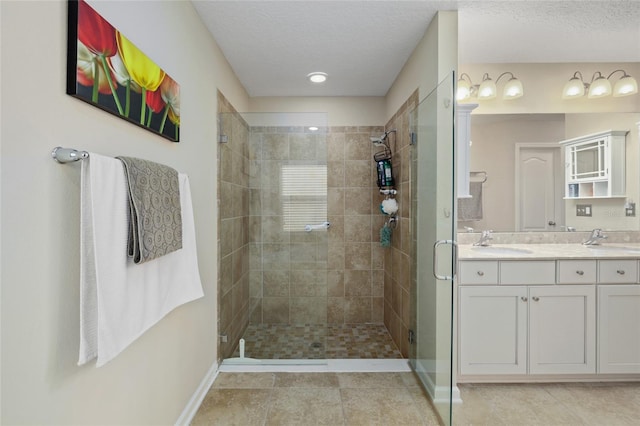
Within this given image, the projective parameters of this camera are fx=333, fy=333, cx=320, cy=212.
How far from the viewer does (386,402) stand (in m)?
2.09

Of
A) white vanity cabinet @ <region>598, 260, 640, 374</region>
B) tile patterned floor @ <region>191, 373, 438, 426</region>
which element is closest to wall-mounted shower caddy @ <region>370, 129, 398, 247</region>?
tile patterned floor @ <region>191, 373, 438, 426</region>

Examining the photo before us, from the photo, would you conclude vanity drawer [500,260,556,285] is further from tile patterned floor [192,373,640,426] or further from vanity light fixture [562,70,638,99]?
vanity light fixture [562,70,638,99]

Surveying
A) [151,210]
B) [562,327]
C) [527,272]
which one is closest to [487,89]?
[527,272]

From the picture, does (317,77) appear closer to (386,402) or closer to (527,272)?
(527,272)

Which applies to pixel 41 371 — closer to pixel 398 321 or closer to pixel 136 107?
pixel 136 107

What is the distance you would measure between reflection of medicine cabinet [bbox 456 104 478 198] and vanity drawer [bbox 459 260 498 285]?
557 mm

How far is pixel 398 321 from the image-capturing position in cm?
296

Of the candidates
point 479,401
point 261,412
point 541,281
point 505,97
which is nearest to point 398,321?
point 479,401

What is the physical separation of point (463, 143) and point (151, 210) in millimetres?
2210

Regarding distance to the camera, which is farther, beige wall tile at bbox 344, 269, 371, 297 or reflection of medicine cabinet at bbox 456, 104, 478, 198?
beige wall tile at bbox 344, 269, 371, 297

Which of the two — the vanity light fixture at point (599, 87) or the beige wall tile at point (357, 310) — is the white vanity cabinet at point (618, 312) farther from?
the beige wall tile at point (357, 310)

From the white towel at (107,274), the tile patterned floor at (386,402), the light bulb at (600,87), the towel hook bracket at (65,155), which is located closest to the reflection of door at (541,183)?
the light bulb at (600,87)

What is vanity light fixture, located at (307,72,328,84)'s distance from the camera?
3004 millimetres

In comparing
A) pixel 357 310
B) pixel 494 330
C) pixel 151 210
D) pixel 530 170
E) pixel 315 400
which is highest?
pixel 530 170
